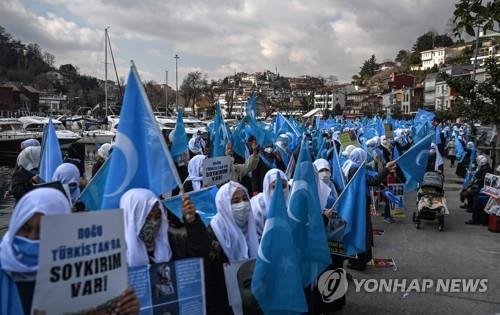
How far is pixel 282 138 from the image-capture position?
41.8ft

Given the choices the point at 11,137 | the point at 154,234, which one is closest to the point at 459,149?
the point at 154,234

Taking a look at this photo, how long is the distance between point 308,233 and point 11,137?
110ft

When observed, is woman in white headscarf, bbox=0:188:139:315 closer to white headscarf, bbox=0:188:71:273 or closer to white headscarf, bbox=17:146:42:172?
white headscarf, bbox=0:188:71:273

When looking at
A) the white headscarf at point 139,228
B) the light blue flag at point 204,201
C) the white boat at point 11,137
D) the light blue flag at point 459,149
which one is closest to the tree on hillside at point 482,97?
the light blue flag at point 459,149

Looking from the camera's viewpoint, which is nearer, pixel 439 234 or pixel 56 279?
pixel 56 279

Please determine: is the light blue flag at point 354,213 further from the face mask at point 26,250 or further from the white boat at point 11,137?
the white boat at point 11,137

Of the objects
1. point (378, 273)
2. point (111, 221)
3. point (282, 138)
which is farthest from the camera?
point (282, 138)

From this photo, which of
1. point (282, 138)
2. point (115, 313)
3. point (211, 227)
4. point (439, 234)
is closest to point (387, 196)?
point (439, 234)

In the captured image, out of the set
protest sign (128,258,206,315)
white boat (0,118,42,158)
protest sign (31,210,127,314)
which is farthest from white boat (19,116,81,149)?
protest sign (31,210,127,314)

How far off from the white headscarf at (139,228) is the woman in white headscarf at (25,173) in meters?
3.40

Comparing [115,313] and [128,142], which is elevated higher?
[128,142]

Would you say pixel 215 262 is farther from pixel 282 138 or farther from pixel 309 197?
A: pixel 282 138

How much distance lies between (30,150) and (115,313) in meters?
5.27

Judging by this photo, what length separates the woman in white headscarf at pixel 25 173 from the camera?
6.35 metres
